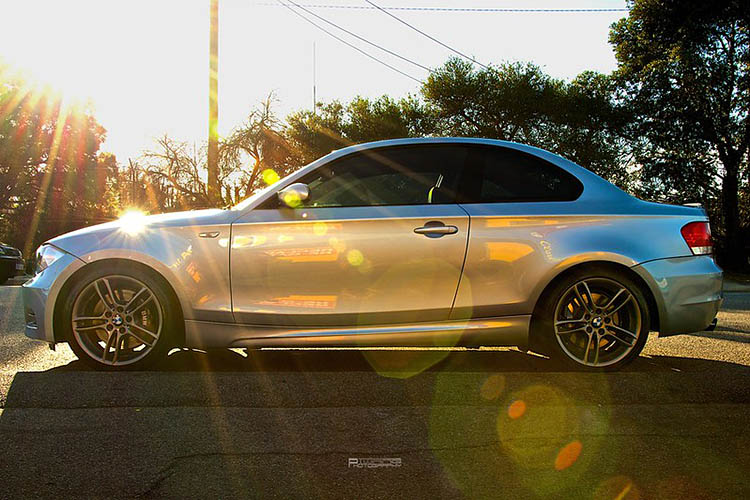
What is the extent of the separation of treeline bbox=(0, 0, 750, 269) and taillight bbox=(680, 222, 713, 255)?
2350 cm

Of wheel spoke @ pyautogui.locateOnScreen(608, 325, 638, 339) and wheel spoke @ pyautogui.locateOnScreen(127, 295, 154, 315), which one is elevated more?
wheel spoke @ pyautogui.locateOnScreen(127, 295, 154, 315)

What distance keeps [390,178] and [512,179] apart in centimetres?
83

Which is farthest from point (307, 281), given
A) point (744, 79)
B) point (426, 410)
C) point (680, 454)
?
point (744, 79)

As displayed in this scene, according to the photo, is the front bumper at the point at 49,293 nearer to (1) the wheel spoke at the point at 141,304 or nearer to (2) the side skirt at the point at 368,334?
(1) the wheel spoke at the point at 141,304

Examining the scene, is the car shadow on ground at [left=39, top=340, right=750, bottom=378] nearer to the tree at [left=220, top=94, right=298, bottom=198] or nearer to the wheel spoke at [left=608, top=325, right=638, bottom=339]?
the wheel spoke at [left=608, top=325, right=638, bottom=339]

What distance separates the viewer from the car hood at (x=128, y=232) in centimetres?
510

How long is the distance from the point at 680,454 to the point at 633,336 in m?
1.78

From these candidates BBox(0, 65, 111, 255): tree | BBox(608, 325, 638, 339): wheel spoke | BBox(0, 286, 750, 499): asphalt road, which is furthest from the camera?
BBox(0, 65, 111, 255): tree

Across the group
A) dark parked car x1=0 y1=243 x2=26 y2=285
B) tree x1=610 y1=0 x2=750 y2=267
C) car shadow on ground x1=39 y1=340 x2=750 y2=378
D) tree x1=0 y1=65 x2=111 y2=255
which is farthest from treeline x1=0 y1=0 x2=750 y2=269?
car shadow on ground x1=39 y1=340 x2=750 y2=378

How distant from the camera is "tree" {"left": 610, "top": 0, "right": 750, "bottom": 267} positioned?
28625 mm

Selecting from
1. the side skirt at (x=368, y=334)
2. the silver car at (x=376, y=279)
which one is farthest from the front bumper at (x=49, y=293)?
the side skirt at (x=368, y=334)

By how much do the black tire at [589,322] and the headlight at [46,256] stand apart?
10.3 feet

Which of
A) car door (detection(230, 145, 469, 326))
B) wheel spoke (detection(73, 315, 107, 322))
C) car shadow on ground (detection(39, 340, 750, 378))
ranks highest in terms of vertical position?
car door (detection(230, 145, 469, 326))

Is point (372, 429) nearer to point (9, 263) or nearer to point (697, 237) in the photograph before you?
point (697, 237)
